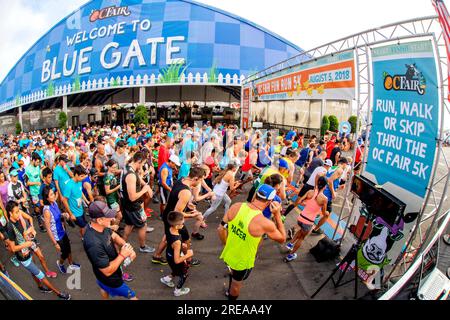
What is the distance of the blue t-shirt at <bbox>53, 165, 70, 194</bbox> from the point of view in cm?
471

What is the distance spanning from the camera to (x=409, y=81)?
3928 millimetres

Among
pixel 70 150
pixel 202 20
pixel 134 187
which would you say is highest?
pixel 202 20

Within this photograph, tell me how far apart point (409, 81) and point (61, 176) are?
5783mm

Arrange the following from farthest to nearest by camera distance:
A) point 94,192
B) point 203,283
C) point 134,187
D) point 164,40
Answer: point 164,40, point 94,192, point 134,187, point 203,283

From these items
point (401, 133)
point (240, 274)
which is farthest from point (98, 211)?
point (401, 133)

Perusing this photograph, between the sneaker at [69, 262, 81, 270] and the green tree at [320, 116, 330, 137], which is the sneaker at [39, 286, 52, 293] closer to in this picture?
the sneaker at [69, 262, 81, 270]

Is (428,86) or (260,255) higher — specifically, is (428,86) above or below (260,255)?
above

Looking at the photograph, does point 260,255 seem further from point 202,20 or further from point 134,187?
point 202,20

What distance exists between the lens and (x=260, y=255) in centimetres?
499

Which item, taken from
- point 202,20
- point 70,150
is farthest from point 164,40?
point 70,150

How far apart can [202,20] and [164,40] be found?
13.6 feet

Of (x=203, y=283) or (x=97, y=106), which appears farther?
(x=97, y=106)

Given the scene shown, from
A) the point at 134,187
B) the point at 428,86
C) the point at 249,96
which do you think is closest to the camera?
the point at 428,86

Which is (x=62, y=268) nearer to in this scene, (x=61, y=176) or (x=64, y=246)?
(x=64, y=246)
